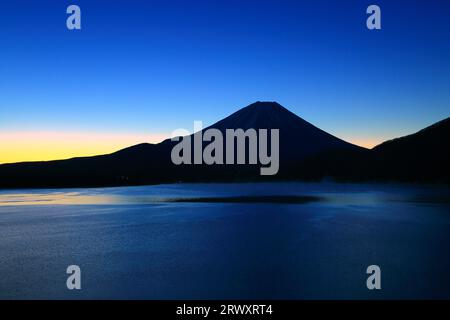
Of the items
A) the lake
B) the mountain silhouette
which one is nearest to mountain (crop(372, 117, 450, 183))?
the mountain silhouette

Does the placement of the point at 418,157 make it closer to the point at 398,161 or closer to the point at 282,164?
the point at 398,161

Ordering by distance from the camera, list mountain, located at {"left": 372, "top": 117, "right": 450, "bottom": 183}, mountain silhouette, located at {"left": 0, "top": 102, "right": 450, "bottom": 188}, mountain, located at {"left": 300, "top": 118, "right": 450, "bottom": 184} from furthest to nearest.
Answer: mountain silhouette, located at {"left": 0, "top": 102, "right": 450, "bottom": 188} < mountain, located at {"left": 300, "top": 118, "right": 450, "bottom": 184} < mountain, located at {"left": 372, "top": 117, "right": 450, "bottom": 183}

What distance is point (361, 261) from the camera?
451 inches

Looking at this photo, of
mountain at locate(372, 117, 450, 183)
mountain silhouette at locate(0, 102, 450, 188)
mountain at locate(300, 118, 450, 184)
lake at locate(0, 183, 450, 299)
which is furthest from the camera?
mountain silhouette at locate(0, 102, 450, 188)

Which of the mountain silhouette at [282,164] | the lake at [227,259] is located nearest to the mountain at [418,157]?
the mountain silhouette at [282,164]

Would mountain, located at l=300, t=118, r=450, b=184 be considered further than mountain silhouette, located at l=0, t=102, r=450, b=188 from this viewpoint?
No

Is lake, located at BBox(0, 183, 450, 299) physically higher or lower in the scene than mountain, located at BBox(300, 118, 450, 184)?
lower

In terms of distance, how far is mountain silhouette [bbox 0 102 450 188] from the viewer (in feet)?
334

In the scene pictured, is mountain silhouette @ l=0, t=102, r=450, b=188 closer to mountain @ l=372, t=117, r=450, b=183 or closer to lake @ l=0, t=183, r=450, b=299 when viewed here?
mountain @ l=372, t=117, r=450, b=183

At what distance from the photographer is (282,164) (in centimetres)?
13450

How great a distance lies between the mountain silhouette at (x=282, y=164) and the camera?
102 meters

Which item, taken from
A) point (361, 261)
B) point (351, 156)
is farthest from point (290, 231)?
point (351, 156)

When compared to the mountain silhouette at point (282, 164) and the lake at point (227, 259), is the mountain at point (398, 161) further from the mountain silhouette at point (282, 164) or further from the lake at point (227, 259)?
the lake at point (227, 259)
